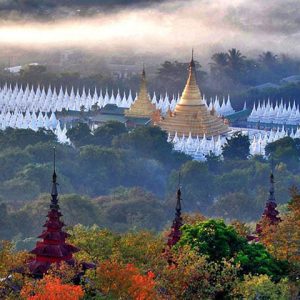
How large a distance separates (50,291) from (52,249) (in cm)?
390

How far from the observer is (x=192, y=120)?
57594 millimetres

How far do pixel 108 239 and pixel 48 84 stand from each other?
194 ft

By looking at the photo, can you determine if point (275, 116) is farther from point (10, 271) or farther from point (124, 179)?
point (10, 271)

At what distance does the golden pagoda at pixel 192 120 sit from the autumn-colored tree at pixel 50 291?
37778 millimetres

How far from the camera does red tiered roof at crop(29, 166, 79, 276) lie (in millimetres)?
21562

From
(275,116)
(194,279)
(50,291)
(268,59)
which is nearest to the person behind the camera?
(50,291)

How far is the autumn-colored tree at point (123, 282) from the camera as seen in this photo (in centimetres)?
1862

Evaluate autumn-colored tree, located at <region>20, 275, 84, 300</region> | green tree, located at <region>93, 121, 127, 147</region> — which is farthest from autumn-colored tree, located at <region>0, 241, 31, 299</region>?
green tree, located at <region>93, 121, 127, 147</region>

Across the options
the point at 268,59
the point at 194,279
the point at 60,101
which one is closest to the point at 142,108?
the point at 60,101

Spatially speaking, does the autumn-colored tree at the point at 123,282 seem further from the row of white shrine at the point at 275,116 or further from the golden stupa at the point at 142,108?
the row of white shrine at the point at 275,116

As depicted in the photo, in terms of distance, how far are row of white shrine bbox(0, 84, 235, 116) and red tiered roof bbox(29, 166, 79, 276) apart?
4442cm

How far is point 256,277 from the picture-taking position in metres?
19.8

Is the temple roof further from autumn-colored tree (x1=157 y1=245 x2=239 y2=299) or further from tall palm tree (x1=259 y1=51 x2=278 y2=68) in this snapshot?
tall palm tree (x1=259 y1=51 x2=278 y2=68)

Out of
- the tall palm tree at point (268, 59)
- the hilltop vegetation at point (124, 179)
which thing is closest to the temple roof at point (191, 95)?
the hilltop vegetation at point (124, 179)
